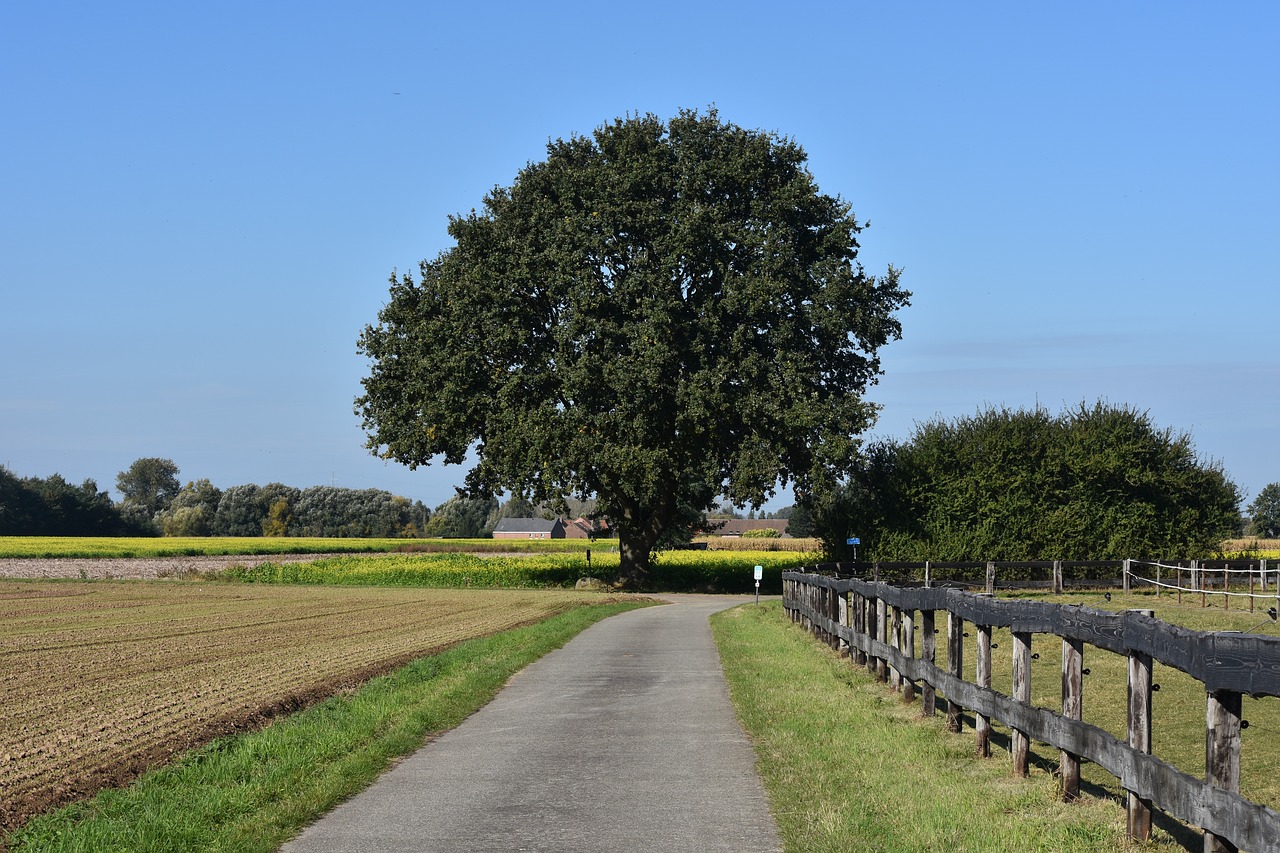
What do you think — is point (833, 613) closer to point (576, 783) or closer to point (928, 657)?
point (928, 657)

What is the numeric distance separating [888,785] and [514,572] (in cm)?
4912

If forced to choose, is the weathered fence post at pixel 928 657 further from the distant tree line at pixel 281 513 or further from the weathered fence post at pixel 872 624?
the distant tree line at pixel 281 513

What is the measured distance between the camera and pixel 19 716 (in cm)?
1370

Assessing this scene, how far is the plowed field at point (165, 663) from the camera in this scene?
1105cm

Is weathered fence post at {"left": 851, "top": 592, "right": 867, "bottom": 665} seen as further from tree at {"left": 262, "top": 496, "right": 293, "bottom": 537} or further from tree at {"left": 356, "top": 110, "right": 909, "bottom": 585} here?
tree at {"left": 262, "top": 496, "right": 293, "bottom": 537}

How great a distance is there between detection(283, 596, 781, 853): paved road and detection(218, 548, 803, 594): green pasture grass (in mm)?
38384

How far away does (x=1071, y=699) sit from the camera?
8.70 meters

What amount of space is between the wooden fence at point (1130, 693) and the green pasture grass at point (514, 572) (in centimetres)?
4014

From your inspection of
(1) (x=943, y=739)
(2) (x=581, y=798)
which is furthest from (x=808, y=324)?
(2) (x=581, y=798)

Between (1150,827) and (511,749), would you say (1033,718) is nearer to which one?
(1150,827)

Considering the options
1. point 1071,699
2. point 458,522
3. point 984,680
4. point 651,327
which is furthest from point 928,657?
point 458,522

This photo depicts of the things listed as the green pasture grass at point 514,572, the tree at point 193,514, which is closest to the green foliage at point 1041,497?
the green pasture grass at point 514,572

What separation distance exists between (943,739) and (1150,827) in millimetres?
4044

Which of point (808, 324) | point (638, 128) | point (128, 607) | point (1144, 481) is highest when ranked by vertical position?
point (638, 128)
